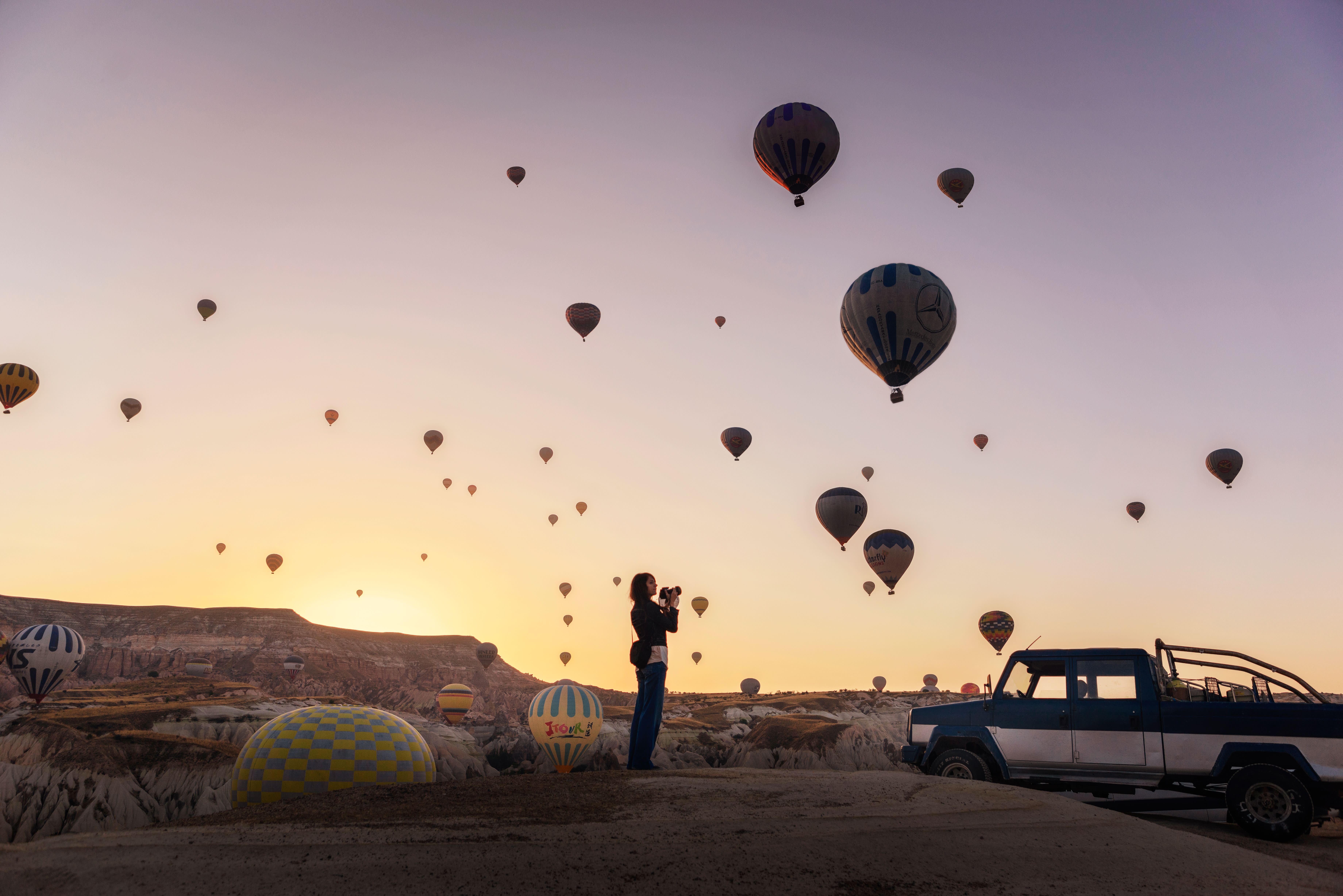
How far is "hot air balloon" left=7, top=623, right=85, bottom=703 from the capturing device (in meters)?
50.7

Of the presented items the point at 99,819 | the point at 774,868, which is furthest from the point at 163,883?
the point at 99,819

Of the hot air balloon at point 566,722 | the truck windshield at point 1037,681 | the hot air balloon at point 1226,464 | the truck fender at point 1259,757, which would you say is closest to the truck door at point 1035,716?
the truck windshield at point 1037,681

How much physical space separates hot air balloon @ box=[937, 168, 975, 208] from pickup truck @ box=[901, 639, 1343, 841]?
27.0m

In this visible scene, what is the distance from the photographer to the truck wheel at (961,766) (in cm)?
1056

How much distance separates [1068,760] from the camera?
1000cm

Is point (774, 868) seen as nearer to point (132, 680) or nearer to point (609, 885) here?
point (609, 885)

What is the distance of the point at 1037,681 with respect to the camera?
10.6m

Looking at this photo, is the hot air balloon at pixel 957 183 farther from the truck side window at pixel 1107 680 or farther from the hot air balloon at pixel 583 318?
the truck side window at pixel 1107 680

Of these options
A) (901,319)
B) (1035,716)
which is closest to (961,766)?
(1035,716)

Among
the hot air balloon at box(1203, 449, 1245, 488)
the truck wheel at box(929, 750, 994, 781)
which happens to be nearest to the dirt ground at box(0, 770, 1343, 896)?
the truck wheel at box(929, 750, 994, 781)

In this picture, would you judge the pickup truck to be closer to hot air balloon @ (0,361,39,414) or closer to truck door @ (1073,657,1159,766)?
truck door @ (1073,657,1159,766)

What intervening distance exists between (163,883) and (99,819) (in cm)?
2862

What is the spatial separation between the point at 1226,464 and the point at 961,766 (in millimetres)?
35615

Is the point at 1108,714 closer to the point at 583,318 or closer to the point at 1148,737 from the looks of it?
the point at 1148,737
